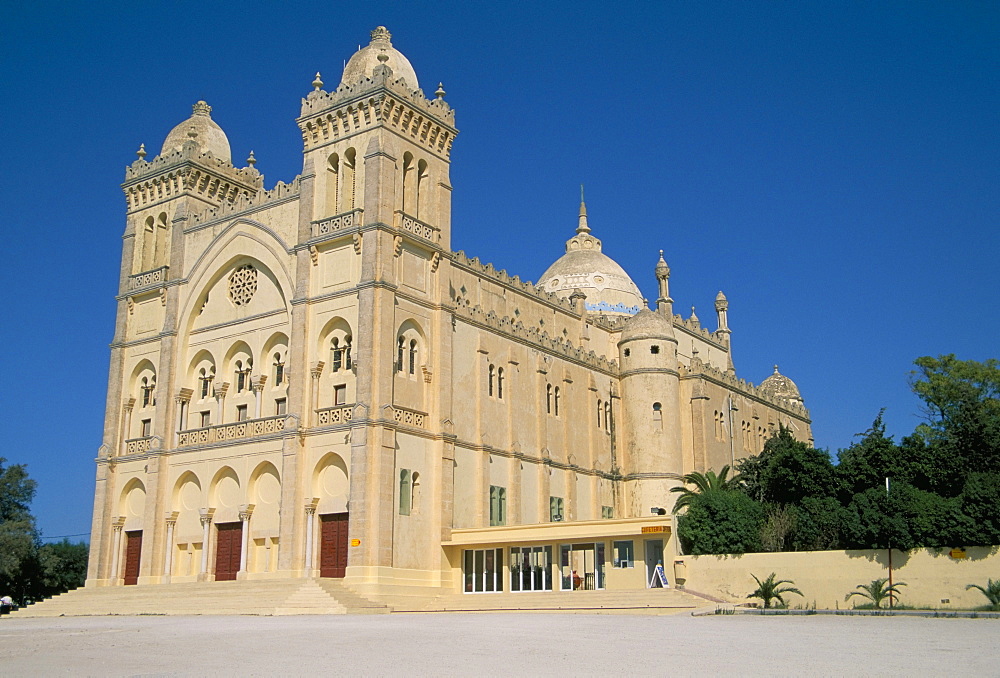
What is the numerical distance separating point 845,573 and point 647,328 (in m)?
21.7

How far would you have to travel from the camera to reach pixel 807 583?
1323 inches

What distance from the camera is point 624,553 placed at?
122 feet

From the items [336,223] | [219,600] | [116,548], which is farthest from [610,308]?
[219,600]

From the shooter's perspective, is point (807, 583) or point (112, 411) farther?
point (112, 411)

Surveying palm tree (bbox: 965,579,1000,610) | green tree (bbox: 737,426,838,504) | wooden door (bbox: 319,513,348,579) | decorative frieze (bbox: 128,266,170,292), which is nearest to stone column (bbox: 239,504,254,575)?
wooden door (bbox: 319,513,348,579)

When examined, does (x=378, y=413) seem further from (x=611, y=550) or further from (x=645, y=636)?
(x=645, y=636)

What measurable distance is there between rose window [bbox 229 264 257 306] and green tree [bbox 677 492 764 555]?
19977 mm

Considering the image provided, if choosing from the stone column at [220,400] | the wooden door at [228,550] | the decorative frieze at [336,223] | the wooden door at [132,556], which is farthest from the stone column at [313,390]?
the wooden door at [132,556]

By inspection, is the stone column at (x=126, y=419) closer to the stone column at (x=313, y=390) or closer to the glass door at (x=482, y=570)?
the stone column at (x=313, y=390)

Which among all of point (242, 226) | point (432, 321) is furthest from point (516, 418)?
point (242, 226)

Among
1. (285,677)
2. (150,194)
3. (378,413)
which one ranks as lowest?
(285,677)

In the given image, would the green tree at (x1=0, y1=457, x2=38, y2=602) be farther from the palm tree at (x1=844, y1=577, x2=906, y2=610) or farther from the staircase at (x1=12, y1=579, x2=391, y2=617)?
the palm tree at (x1=844, y1=577, x2=906, y2=610)

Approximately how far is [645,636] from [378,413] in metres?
18.1

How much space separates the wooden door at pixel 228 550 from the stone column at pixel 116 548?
5888 millimetres
